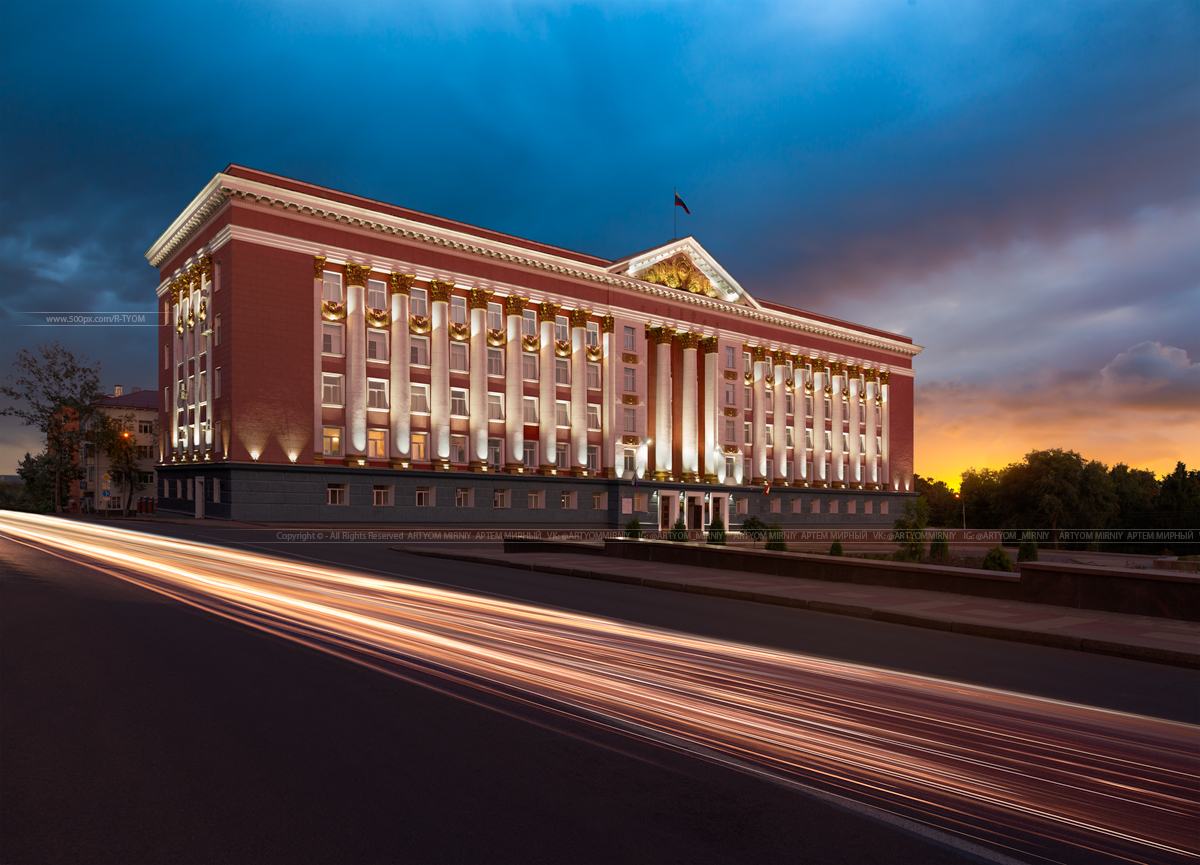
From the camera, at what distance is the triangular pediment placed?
6109cm

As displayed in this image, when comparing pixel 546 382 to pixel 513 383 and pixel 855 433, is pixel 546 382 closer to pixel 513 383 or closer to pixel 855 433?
pixel 513 383

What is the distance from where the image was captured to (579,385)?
5691cm

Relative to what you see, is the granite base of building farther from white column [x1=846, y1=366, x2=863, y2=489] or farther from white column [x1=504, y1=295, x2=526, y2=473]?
white column [x1=846, y1=366, x2=863, y2=489]

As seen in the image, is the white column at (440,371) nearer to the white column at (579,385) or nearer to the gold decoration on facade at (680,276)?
the white column at (579,385)

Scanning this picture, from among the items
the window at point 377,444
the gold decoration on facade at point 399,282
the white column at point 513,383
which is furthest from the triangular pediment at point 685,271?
the window at point 377,444

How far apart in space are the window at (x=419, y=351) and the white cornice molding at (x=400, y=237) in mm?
6029

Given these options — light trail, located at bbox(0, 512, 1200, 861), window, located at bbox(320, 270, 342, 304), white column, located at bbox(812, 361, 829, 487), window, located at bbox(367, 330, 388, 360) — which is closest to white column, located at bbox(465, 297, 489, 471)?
window, located at bbox(367, 330, 388, 360)

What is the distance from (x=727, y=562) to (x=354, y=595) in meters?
10.7

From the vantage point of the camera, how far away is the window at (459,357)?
50.8m

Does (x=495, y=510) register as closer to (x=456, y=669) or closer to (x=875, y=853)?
(x=456, y=669)

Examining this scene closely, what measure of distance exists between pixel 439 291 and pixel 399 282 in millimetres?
2895

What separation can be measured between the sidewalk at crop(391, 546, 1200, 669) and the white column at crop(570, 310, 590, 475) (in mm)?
36708

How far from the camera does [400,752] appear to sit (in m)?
5.00

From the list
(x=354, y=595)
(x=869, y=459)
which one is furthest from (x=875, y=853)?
(x=869, y=459)
